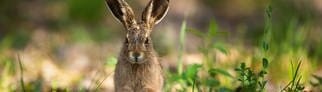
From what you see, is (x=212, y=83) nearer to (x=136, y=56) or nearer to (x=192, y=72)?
(x=192, y=72)

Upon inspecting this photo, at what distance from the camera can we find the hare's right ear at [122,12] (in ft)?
18.3

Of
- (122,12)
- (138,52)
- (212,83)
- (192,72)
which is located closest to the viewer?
(138,52)

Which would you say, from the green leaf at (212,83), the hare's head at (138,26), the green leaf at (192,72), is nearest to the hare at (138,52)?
the hare's head at (138,26)

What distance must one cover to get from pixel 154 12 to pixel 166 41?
14.2 feet

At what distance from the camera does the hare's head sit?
17.9 feet

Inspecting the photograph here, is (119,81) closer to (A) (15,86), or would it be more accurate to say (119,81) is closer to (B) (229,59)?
(A) (15,86)

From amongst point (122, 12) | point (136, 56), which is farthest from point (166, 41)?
point (136, 56)

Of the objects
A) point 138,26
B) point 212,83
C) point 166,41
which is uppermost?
point 138,26

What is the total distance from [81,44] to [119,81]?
472cm

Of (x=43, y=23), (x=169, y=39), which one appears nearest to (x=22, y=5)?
(x=43, y=23)

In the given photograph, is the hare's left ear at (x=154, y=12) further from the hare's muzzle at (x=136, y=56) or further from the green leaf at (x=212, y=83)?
the green leaf at (x=212, y=83)

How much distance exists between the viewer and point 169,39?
1023cm

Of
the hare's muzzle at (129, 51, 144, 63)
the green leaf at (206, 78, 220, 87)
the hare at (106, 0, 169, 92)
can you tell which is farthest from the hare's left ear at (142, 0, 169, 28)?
the green leaf at (206, 78, 220, 87)

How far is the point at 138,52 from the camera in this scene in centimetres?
546
